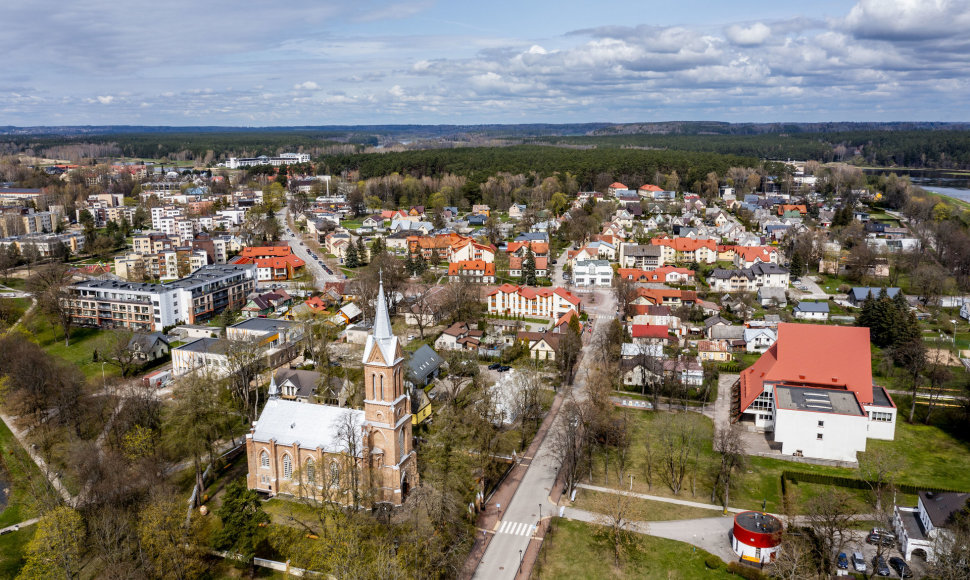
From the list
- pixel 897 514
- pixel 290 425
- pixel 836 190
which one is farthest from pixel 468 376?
pixel 836 190

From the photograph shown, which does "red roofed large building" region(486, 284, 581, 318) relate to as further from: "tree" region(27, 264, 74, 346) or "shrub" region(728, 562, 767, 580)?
"tree" region(27, 264, 74, 346)

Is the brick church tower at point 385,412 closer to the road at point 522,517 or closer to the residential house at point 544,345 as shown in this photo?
the road at point 522,517

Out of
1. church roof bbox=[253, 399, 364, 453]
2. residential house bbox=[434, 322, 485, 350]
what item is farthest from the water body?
church roof bbox=[253, 399, 364, 453]

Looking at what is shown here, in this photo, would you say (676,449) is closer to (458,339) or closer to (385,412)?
(385,412)

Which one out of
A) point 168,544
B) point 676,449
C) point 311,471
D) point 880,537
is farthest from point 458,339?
point 880,537

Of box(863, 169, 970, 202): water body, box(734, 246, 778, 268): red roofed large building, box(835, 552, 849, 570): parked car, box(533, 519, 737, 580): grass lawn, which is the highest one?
box(863, 169, 970, 202): water body

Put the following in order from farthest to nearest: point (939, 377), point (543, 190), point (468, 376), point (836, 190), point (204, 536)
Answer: point (836, 190) → point (543, 190) → point (468, 376) → point (939, 377) → point (204, 536)

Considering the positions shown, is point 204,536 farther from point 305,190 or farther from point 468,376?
point 305,190
